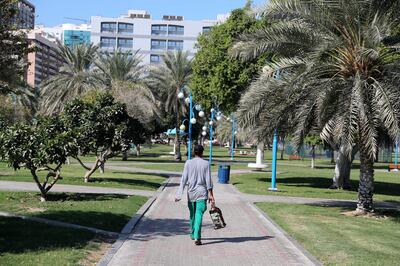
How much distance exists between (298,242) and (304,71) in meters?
6.37

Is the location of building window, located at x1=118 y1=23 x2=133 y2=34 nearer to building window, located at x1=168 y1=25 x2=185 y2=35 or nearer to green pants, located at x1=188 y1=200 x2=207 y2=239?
building window, located at x1=168 y1=25 x2=185 y2=35

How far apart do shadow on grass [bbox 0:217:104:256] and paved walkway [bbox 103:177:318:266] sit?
2.66 feet

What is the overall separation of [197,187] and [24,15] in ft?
12.9

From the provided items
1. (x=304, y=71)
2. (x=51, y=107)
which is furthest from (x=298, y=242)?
(x=51, y=107)

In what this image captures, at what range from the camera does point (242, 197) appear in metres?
19.6

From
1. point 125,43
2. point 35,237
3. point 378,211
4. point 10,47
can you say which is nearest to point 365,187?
point 378,211

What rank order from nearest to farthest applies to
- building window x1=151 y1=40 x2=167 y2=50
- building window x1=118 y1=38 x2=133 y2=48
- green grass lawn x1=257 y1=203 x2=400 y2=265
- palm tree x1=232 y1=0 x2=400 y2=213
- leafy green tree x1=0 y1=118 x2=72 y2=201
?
green grass lawn x1=257 y1=203 x2=400 y2=265, leafy green tree x1=0 y1=118 x2=72 y2=201, palm tree x1=232 y1=0 x2=400 y2=213, building window x1=118 y1=38 x2=133 y2=48, building window x1=151 y1=40 x2=167 y2=50

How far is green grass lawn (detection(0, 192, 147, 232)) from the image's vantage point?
11429 millimetres

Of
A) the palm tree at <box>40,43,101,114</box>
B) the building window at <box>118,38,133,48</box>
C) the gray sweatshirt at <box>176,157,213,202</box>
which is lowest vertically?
the gray sweatshirt at <box>176,157,213,202</box>

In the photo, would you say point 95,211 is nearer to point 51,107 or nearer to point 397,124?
point 397,124

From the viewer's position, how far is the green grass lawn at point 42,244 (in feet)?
24.3

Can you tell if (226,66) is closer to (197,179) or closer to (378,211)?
(378,211)

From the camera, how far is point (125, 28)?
114500 mm

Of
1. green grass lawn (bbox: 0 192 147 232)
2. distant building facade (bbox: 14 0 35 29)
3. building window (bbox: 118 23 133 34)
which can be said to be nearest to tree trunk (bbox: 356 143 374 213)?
green grass lawn (bbox: 0 192 147 232)
